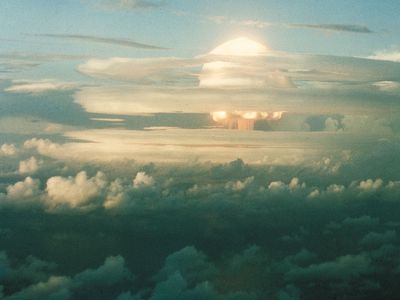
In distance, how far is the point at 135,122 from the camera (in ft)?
28.3

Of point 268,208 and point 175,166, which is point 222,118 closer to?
point 175,166

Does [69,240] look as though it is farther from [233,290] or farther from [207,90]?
[207,90]

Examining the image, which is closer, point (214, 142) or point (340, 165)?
point (214, 142)

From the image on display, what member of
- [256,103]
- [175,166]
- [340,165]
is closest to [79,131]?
[175,166]

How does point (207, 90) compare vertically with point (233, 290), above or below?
above

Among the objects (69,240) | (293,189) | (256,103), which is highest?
(256,103)

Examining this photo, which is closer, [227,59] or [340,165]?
[227,59]

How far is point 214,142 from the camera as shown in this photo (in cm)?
841

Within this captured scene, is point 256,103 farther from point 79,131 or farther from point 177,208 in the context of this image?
point 79,131

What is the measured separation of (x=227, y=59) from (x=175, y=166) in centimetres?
184

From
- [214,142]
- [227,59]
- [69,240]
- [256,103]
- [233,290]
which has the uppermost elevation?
[227,59]

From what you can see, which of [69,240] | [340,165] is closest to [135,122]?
[69,240]

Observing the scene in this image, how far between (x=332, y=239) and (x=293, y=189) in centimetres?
101

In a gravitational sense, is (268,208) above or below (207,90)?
below
